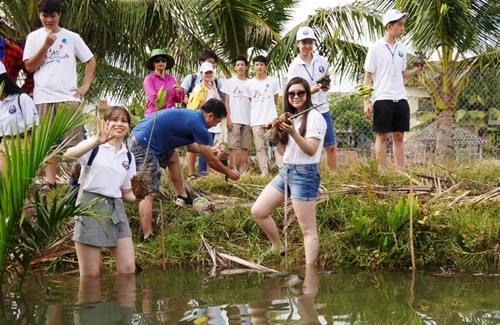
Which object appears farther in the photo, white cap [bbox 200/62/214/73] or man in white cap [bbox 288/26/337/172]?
white cap [bbox 200/62/214/73]

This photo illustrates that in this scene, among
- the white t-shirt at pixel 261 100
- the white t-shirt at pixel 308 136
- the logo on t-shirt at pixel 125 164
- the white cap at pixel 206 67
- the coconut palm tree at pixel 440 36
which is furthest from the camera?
the coconut palm tree at pixel 440 36

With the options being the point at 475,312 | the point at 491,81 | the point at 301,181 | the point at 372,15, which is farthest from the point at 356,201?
the point at 372,15

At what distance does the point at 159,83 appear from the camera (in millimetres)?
9828

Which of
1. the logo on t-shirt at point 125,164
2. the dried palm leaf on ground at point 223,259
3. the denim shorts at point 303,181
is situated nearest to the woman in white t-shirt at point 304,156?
the denim shorts at point 303,181

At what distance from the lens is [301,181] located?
665cm

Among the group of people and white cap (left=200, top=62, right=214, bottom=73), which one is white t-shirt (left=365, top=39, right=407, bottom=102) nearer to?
the group of people

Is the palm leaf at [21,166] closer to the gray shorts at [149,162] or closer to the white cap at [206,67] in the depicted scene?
the gray shorts at [149,162]

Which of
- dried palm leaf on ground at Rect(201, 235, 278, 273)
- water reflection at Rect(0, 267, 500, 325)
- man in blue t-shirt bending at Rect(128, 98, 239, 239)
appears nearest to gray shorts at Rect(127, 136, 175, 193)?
man in blue t-shirt bending at Rect(128, 98, 239, 239)

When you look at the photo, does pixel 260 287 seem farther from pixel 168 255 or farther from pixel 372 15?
pixel 372 15

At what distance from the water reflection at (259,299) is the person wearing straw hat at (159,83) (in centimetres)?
306

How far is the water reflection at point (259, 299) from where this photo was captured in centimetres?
522

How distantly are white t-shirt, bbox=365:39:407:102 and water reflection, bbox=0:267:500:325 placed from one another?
2.81 m

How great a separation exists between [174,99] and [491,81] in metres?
6.35

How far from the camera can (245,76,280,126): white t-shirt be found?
35.4 feet
